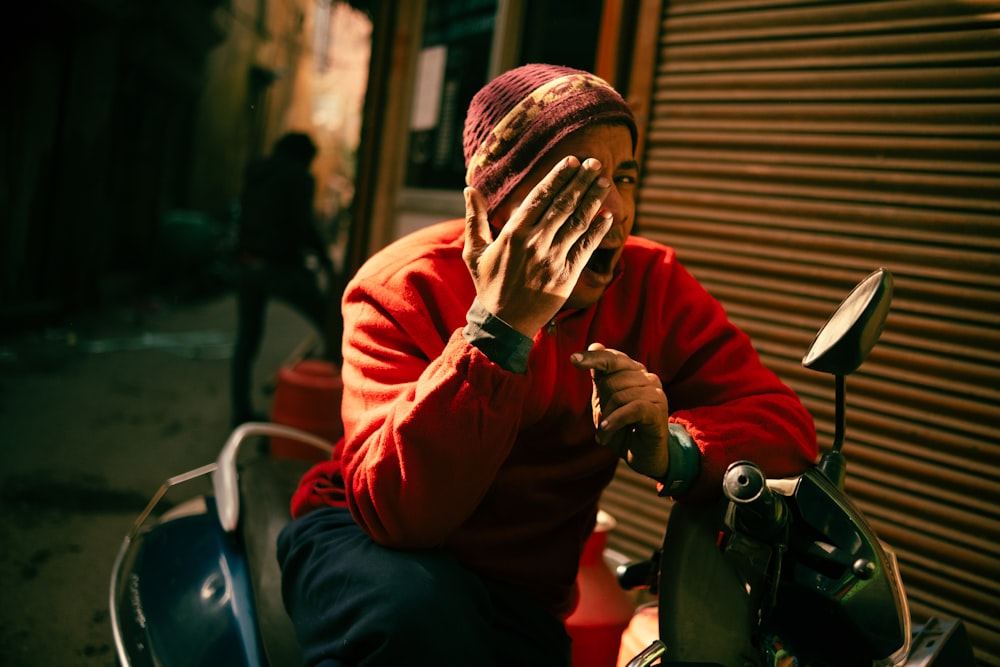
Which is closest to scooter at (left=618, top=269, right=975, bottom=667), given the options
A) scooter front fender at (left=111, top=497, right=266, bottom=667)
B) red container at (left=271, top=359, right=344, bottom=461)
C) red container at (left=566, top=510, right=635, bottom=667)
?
red container at (left=566, top=510, right=635, bottom=667)

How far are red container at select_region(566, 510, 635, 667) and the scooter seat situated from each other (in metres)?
0.68

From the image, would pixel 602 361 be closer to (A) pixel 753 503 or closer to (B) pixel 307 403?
(A) pixel 753 503

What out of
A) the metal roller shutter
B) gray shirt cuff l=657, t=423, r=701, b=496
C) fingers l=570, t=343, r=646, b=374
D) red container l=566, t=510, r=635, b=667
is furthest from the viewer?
the metal roller shutter

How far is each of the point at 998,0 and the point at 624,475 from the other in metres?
2.17

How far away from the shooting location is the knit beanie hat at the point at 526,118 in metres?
1.40

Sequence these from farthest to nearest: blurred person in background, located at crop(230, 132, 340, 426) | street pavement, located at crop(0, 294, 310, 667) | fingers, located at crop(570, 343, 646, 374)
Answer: blurred person in background, located at crop(230, 132, 340, 426)
street pavement, located at crop(0, 294, 310, 667)
fingers, located at crop(570, 343, 646, 374)

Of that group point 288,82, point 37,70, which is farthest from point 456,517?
point 288,82

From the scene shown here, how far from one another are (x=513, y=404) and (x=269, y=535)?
31.2 inches

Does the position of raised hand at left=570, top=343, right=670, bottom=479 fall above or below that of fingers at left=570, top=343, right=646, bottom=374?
below

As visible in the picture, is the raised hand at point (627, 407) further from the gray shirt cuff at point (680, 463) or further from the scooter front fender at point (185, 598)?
the scooter front fender at point (185, 598)

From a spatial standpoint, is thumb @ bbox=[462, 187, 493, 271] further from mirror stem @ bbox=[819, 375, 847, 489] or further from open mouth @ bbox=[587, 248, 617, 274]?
mirror stem @ bbox=[819, 375, 847, 489]

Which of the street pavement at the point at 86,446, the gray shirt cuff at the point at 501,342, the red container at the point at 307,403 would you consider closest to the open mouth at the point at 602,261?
the gray shirt cuff at the point at 501,342

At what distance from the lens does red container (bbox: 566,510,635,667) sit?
5.82 ft

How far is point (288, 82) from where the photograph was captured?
64.3ft
